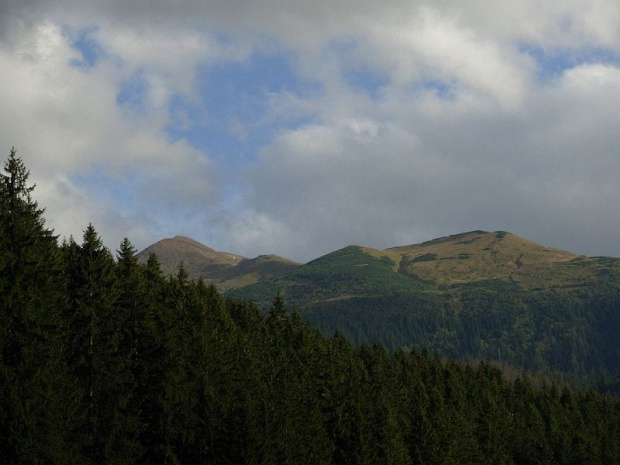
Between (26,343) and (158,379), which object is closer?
(26,343)

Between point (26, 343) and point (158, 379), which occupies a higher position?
point (26, 343)

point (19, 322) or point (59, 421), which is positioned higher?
point (19, 322)

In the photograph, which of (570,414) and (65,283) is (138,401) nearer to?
(65,283)

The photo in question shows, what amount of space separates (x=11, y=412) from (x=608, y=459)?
123732mm

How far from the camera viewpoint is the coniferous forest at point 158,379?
108ft

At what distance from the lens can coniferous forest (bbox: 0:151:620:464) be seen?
32.8 meters

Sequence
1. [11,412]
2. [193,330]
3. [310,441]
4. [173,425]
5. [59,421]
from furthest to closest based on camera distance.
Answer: [310,441]
[193,330]
[173,425]
[59,421]
[11,412]

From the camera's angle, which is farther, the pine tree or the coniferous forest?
the coniferous forest

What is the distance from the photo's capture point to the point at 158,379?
47500 millimetres

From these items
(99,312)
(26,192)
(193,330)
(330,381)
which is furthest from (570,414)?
(26,192)

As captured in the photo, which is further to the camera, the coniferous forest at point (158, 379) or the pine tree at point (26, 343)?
the coniferous forest at point (158, 379)

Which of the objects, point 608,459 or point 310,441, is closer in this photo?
point 310,441

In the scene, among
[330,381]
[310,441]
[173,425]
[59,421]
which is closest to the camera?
[59,421]

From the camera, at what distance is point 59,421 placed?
1314 inches
